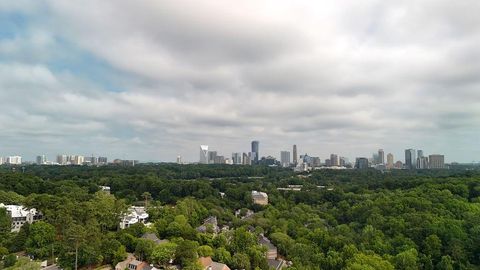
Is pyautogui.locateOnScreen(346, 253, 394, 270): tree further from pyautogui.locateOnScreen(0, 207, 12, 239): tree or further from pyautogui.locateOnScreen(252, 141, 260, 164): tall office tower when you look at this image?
pyautogui.locateOnScreen(252, 141, 260, 164): tall office tower

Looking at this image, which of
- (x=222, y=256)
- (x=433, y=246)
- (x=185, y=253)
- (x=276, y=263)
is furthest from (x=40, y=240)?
(x=433, y=246)

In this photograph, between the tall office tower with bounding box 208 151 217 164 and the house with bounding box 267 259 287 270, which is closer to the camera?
the house with bounding box 267 259 287 270

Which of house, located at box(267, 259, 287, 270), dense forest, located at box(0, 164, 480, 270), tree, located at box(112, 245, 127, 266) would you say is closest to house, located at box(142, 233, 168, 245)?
dense forest, located at box(0, 164, 480, 270)

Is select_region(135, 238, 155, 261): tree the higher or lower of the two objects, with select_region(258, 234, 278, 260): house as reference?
higher

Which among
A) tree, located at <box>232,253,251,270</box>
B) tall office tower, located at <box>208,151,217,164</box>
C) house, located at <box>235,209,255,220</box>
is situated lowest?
tree, located at <box>232,253,251,270</box>

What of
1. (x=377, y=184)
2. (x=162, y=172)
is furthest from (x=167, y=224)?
(x=162, y=172)

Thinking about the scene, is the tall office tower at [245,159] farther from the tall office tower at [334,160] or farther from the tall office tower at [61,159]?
the tall office tower at [61,159]

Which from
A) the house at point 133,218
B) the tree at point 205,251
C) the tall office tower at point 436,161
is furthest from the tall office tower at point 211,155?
the tree at point 205,251

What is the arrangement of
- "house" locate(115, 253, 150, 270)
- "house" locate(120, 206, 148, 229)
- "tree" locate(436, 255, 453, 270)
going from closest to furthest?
"house" locate(115, 253, 150, 270) → "tree" locate(436, 255, 453, 270) → "house" locate(120, 206, 148, 229)

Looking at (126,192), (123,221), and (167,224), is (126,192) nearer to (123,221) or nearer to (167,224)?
(123,221)
